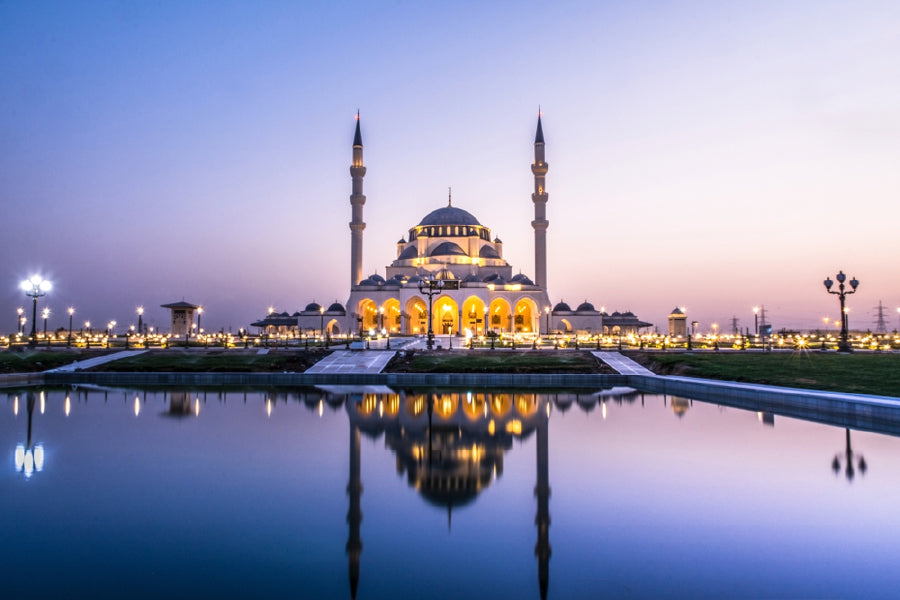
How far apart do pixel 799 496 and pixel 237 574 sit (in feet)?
22.5

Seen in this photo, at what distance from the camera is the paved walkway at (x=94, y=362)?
77.2ft

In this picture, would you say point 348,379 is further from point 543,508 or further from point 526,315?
point 526,315

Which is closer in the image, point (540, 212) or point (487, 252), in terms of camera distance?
point (540, 212)

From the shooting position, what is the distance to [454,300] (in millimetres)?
48938

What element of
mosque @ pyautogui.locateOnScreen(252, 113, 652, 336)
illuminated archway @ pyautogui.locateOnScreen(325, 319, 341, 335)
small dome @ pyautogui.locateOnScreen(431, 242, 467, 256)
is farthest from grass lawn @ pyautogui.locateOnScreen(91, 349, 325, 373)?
small dome @ pyautogui.locateOnScreen(431, 242, 467, 256)

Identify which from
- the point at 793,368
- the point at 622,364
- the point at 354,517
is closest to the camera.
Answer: the point at 354,517

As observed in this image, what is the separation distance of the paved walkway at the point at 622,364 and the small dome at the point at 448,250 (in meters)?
29.4

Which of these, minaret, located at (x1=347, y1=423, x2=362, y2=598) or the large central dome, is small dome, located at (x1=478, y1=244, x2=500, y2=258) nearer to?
the large central dome

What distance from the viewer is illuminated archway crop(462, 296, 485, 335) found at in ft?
161

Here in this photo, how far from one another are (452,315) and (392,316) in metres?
4.90

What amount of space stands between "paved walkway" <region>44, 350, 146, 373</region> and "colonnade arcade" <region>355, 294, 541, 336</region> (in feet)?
72.1

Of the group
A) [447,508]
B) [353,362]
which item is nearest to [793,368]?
[353,362]

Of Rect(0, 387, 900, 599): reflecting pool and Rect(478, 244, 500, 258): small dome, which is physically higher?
Rect(478, 244, 500, 258): small dome

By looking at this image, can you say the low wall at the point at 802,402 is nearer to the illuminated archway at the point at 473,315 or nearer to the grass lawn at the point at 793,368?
the grass lawn at the point at 793,368
